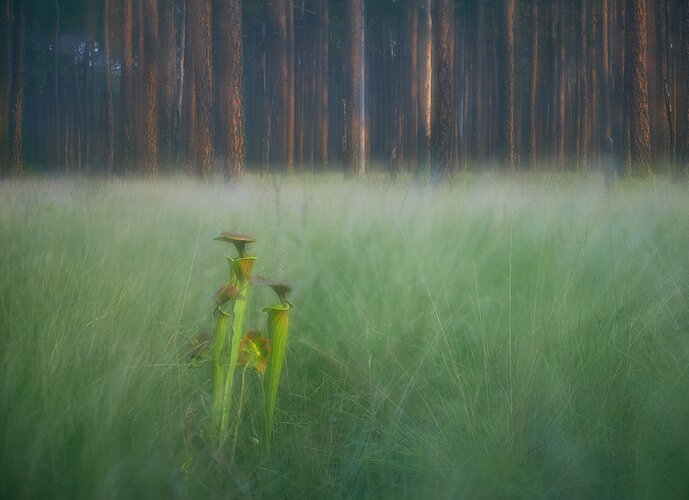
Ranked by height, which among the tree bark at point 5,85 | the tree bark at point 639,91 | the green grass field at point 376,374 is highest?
the tree bark at point 5,85

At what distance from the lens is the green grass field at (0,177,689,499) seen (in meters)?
1.69

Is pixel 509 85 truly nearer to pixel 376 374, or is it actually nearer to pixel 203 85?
pixel 203 85

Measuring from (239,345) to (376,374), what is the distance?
1.69 ft

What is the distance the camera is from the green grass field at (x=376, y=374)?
1689mm

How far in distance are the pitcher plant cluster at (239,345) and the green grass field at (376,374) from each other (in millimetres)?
85

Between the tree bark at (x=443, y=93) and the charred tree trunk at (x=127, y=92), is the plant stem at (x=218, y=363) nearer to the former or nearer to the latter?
the tree bark at (x=443, y=93)

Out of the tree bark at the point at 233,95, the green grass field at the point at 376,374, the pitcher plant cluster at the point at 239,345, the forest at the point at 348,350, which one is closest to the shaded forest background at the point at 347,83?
the tree bark at the point at 233,95

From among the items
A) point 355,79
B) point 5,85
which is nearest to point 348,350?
point 355,79

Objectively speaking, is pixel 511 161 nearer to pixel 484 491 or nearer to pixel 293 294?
pixel 293 294

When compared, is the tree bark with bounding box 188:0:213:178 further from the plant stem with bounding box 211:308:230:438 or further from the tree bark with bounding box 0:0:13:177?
the plant stem with bounding box 211:308:230:438

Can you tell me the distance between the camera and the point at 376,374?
2205 millimetres

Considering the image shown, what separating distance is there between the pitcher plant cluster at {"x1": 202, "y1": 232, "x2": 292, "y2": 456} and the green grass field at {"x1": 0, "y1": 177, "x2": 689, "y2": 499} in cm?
9

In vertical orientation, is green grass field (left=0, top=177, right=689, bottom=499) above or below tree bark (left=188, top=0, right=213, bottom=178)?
below

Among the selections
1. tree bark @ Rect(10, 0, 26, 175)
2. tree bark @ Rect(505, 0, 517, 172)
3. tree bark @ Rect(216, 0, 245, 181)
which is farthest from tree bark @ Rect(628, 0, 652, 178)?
tree bark @ Rect(10, 0, 26, 175)
